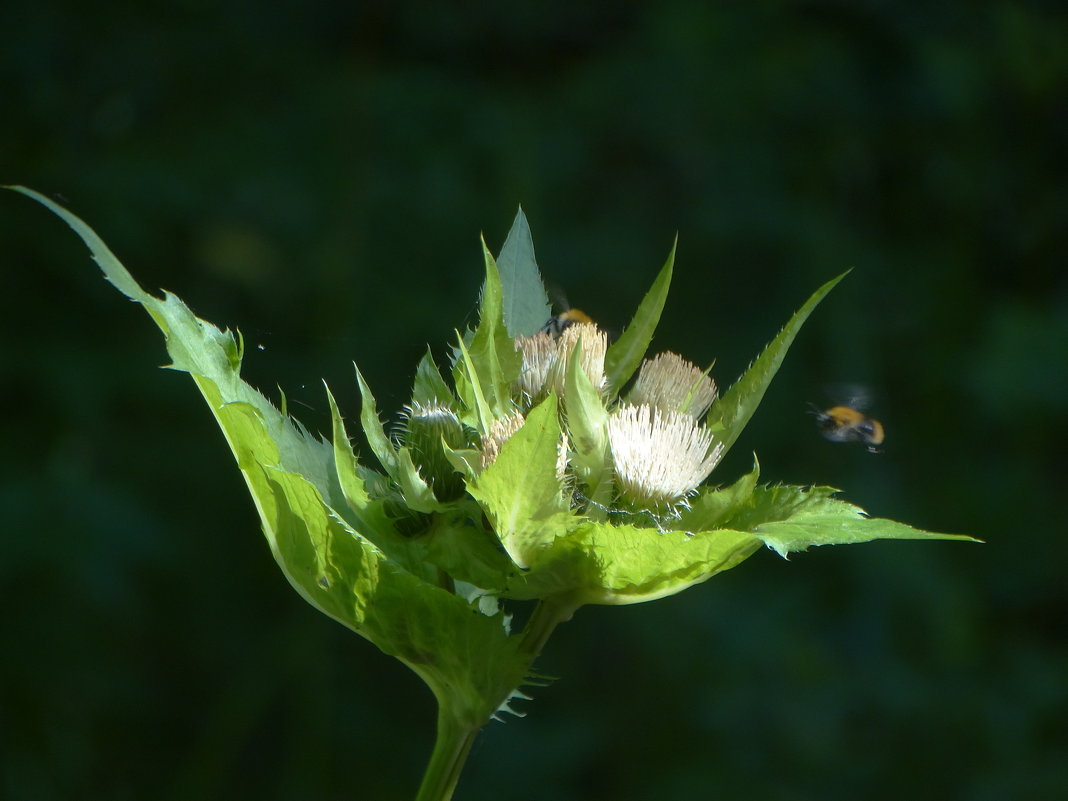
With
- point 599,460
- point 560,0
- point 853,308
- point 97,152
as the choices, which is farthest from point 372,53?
point 599,460

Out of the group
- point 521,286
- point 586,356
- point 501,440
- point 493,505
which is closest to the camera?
point 493,505

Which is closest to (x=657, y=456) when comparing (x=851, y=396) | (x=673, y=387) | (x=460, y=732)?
(x=673, y=387)

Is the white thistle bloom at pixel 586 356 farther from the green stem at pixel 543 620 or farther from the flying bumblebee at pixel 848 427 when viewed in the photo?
the flying bumblebee at pixel 848 427

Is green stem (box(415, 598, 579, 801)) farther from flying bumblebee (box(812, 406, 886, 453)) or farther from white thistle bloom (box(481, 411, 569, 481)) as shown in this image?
flying bumblebee (box(812, 406, 886, 453))

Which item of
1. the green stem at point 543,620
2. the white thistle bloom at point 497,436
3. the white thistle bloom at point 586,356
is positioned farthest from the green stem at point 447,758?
the white thistle bloom at point 586,356

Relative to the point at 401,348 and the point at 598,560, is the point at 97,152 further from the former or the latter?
the point at 598,560

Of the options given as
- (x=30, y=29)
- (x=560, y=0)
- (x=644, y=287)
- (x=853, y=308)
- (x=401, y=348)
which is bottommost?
(x=401, y=348)

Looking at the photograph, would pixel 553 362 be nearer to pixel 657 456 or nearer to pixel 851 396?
pixel 657 456
